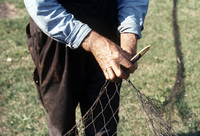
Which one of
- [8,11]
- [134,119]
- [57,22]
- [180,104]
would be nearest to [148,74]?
[180,104]

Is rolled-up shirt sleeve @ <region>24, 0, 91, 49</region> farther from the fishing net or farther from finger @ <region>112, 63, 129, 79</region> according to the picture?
the fishing net

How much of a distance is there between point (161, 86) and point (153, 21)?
185 cm

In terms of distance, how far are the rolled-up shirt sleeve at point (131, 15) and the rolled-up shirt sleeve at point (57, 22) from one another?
11.9 inches

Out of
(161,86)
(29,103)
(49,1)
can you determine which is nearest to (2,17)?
(29,103)

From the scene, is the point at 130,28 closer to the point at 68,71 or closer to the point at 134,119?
the point at 68,71

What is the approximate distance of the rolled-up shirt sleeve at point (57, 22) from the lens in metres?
1.09

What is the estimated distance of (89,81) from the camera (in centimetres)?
154

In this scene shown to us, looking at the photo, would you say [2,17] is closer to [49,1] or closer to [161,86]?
[161,86]

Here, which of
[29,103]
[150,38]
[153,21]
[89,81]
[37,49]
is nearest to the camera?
[37,49]

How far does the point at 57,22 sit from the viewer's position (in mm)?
1104

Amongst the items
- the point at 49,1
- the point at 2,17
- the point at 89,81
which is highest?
the point at 49,1

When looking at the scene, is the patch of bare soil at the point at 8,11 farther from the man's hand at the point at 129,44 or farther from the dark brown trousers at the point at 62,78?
the man's hand at the point at 129,44

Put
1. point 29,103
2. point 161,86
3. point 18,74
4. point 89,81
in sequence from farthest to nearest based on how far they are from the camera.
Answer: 1. point 18,74
2. point 161,86
3. point 29,103
4. point 89,81

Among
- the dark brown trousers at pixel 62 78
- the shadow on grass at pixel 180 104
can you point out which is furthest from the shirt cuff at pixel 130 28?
the shadow on grass at pixel 180 104
